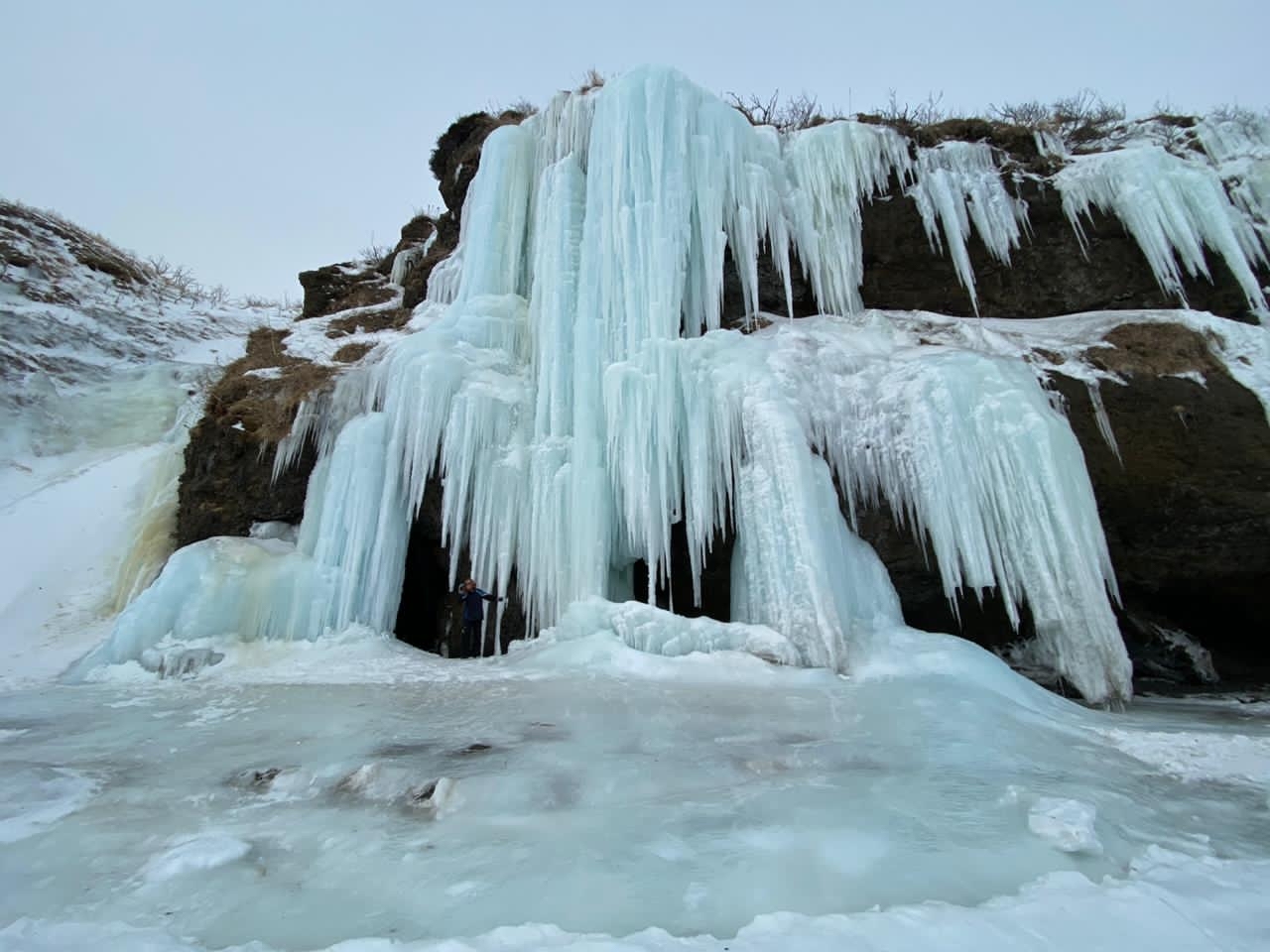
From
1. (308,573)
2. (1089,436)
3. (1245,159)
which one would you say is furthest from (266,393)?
(1245,159)

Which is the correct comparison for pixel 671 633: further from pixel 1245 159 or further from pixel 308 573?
pixel 1245 159

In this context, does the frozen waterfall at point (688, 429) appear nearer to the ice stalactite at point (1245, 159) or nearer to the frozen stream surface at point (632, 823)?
the ice stalactite at point (1245, 159)

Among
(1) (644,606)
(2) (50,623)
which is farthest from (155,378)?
(1) (644,606)

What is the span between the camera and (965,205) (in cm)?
921

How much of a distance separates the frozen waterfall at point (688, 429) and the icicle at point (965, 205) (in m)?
0.04

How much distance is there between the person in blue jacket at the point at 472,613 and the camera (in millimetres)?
7562

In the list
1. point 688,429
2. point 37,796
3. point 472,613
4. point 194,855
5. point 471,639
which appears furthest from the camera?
point 471,639

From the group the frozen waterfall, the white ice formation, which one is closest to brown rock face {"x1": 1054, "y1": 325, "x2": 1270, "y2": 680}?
the white ice formation

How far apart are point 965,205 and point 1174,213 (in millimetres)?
2321

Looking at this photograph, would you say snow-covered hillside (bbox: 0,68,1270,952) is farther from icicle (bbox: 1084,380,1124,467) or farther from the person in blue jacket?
the person in blue jacket

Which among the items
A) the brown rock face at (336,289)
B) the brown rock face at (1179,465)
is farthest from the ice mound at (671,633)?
the brown rock face at (336,289)

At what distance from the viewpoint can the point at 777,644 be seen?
593 centimetres

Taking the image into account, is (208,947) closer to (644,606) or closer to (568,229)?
(644,606)

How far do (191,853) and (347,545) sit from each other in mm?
5335
